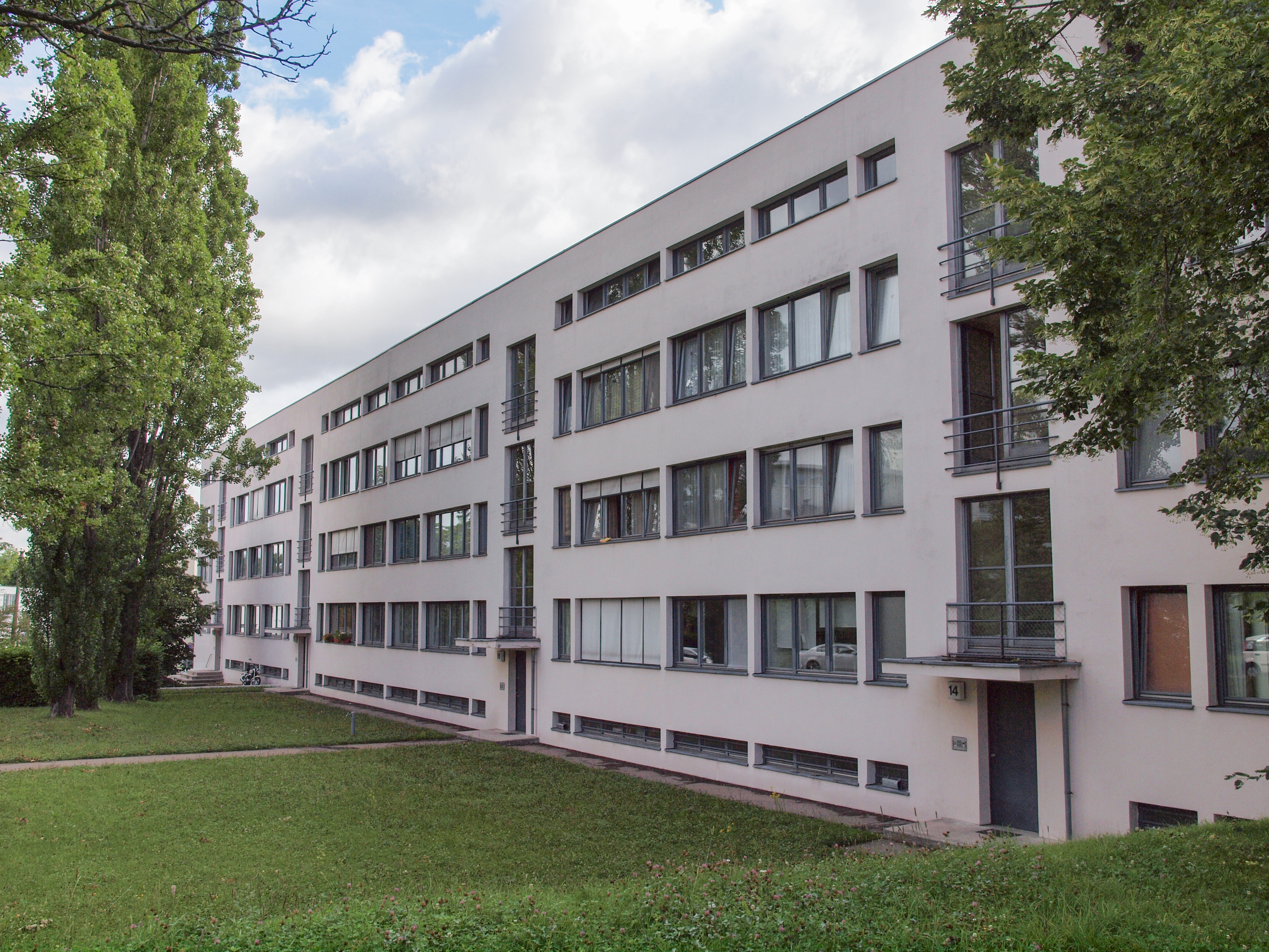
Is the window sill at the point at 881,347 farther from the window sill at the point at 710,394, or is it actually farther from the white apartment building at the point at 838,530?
the window sill at the point at 710,394

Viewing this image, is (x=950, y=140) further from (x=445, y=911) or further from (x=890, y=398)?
(x=445, y=911)

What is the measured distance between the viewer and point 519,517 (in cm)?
2791

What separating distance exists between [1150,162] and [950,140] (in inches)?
351

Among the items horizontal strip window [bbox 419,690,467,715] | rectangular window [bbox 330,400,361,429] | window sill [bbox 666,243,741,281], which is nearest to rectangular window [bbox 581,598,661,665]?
window sill [bbox 666,243,741,281]

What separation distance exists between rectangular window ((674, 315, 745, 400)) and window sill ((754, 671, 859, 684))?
5614mm

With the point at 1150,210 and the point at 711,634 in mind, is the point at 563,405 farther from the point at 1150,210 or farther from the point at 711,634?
the point at 1150,210

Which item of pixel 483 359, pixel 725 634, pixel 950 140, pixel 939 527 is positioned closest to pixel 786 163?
pixel 950 140

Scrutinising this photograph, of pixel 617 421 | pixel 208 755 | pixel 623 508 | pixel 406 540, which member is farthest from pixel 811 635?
pixel 406 540

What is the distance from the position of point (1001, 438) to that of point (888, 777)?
576 cm

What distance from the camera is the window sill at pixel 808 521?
55.9ft

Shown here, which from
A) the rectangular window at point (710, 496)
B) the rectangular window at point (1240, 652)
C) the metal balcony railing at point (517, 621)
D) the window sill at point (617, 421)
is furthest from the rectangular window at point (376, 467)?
the rectangular window at point (1240, 652)

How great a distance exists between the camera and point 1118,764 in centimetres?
1256

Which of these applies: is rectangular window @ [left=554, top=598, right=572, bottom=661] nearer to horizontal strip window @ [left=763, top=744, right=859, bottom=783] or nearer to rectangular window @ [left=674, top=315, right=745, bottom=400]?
rectangular window @ [left=674, top=315, right=745, bottom=400]

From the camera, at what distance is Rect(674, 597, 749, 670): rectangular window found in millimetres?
19453
